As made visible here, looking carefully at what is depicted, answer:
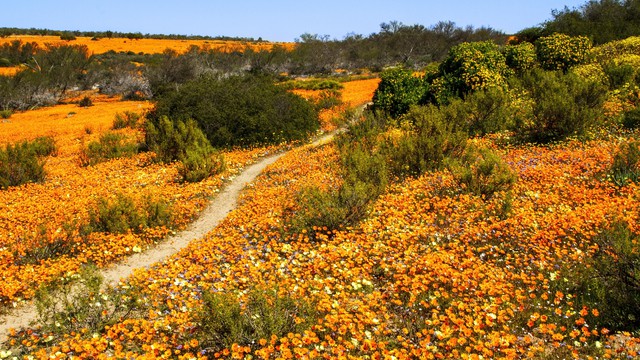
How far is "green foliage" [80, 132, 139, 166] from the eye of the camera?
1843 centimetres

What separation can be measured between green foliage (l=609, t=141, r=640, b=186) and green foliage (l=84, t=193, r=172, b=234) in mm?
10432

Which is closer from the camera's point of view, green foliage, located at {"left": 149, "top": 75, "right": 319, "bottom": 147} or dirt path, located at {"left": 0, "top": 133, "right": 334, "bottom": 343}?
dirt path, located at {"left": 0, "top": 133, "right": 334, "bottom": 343}

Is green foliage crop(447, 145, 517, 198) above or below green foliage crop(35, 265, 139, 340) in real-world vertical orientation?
above

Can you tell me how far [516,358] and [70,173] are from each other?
54.2ft

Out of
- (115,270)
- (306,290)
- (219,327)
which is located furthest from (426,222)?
(115,270)

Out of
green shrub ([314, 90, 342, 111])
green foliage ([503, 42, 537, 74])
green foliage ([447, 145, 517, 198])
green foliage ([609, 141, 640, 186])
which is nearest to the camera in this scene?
green foliage ([609, 141, 640, 186])

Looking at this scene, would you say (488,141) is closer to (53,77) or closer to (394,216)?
(394,216)

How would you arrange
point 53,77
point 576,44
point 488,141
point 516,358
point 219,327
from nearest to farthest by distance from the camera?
point 516,358 → point 219,327 → point 488,141 → point 576,44 → point 53,77

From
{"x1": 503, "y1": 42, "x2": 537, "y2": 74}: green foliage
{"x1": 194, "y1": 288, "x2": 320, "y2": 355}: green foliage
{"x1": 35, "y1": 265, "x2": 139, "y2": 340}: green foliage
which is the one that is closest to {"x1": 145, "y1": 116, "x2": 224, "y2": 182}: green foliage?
{"x1": 35, "y1": 265, "x2": 139, "y2": 340}: green foliage

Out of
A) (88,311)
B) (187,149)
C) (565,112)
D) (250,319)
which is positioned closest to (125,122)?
(187,149)

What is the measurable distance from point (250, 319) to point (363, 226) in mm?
4067

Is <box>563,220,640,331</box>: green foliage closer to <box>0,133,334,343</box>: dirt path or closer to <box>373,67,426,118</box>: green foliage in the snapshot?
<box>0,133,334,343</box>: dirt path

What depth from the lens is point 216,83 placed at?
73.2ft

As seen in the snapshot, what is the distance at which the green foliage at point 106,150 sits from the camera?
18.4 metres
